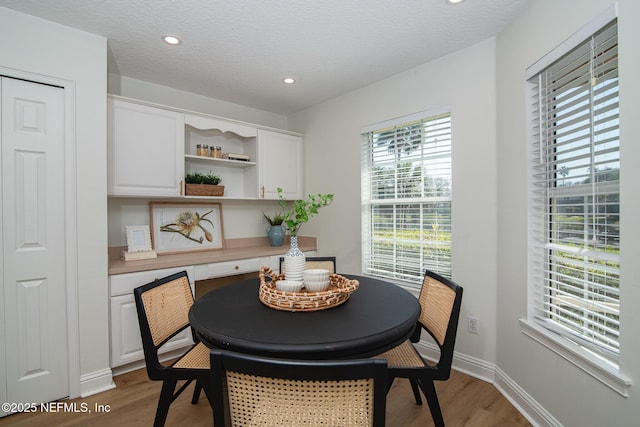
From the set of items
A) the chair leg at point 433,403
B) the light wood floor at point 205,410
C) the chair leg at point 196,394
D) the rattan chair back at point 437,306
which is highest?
the rattan chair back at point 437,306

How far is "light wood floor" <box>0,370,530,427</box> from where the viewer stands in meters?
1.86

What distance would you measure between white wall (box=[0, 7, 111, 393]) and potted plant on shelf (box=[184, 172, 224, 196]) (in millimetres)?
793

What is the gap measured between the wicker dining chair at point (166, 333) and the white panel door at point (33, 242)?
3.03 ft

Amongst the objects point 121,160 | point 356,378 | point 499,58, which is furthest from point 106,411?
point 499,58

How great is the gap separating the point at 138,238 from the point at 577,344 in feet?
10.6

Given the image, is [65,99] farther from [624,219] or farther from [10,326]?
[624,219]

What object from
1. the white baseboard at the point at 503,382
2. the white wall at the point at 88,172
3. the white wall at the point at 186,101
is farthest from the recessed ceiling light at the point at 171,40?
the white baseboard at the point at 503,382

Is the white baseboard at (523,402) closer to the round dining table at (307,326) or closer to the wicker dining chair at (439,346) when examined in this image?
the wicker dining chair at (439,346)

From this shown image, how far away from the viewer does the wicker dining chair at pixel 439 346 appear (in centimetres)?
151

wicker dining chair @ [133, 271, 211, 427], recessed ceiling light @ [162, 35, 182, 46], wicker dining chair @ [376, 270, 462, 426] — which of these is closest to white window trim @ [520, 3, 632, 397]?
wicker dining chair @ [376, 270, 462, 426]

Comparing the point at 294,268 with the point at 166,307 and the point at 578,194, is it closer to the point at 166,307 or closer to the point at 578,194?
the point at 166,307

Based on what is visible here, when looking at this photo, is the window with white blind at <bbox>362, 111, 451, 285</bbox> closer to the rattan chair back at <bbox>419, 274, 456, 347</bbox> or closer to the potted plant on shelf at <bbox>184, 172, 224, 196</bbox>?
the rattan chair back at <bbox>419, 274, 456, 347</bbox>

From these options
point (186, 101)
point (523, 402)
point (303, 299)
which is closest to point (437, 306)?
point (303, 299)

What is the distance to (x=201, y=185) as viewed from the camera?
300 cm
